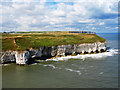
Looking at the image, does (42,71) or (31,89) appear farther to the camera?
(42,71)

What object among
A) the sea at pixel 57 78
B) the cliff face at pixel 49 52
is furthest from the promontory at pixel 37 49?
the sea at pixel 57 78

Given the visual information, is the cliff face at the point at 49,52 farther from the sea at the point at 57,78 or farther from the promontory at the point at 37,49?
the sea at the point at 57,78

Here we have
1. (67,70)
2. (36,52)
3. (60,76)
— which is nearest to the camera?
(60,76)

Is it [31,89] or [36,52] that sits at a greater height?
[36,52]

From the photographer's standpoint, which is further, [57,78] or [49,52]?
[49,52]

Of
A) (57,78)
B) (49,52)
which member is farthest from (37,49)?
(57,78)

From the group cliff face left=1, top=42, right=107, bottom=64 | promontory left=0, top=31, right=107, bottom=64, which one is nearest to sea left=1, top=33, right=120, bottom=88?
→ cliff face left=1, top=42, right=107, bottom=64

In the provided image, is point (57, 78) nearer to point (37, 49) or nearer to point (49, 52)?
point (37, 49)

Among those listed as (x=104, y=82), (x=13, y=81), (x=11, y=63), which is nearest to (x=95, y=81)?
(x=104, y=82)

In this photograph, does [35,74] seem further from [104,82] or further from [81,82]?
[104,82]
